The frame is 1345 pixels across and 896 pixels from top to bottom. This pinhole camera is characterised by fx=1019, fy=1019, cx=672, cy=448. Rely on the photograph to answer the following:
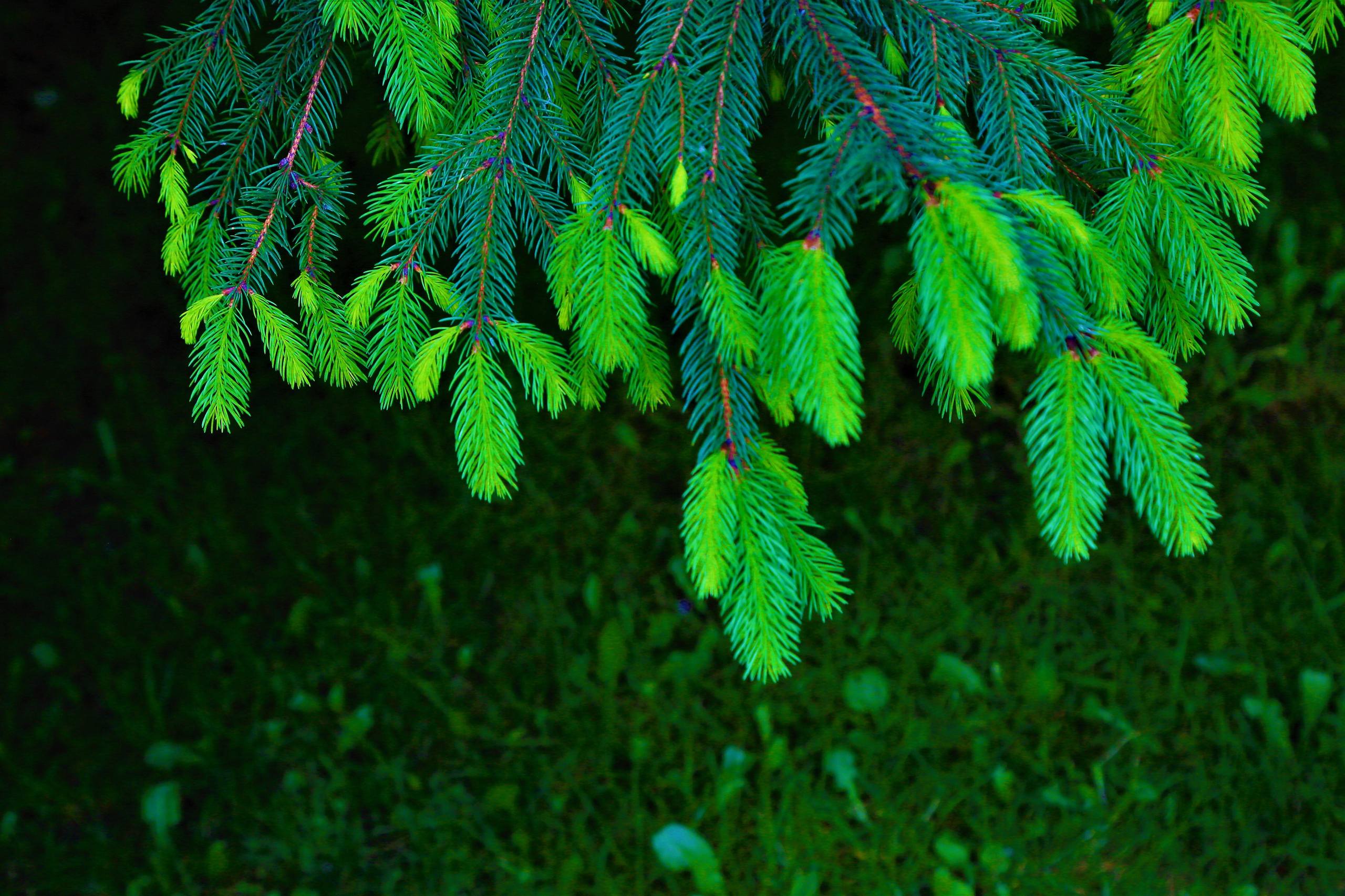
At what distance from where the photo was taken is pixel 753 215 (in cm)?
157

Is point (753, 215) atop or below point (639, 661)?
atop

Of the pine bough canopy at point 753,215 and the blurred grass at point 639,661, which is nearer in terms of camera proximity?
the pine bough canopy at point 753,215

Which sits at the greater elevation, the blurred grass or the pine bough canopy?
the pine bough canopy

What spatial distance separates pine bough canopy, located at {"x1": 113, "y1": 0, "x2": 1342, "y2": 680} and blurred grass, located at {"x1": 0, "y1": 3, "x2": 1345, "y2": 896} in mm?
1360

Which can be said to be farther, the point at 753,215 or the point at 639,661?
the point at 639,661

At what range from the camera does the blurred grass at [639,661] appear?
2566 millimetres

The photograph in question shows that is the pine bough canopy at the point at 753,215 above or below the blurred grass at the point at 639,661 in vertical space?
above

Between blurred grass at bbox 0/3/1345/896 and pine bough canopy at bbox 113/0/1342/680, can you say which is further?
blurred grass at bbox 0/3/1345/896

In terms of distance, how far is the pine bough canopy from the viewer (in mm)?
1242

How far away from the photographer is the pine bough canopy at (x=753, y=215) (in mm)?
1242

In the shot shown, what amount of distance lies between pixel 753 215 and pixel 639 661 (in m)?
1.68

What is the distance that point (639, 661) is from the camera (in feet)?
9.58

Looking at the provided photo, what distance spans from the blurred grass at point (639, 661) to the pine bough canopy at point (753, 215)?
1.36 metres

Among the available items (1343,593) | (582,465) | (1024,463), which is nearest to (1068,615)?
(1024,463)
